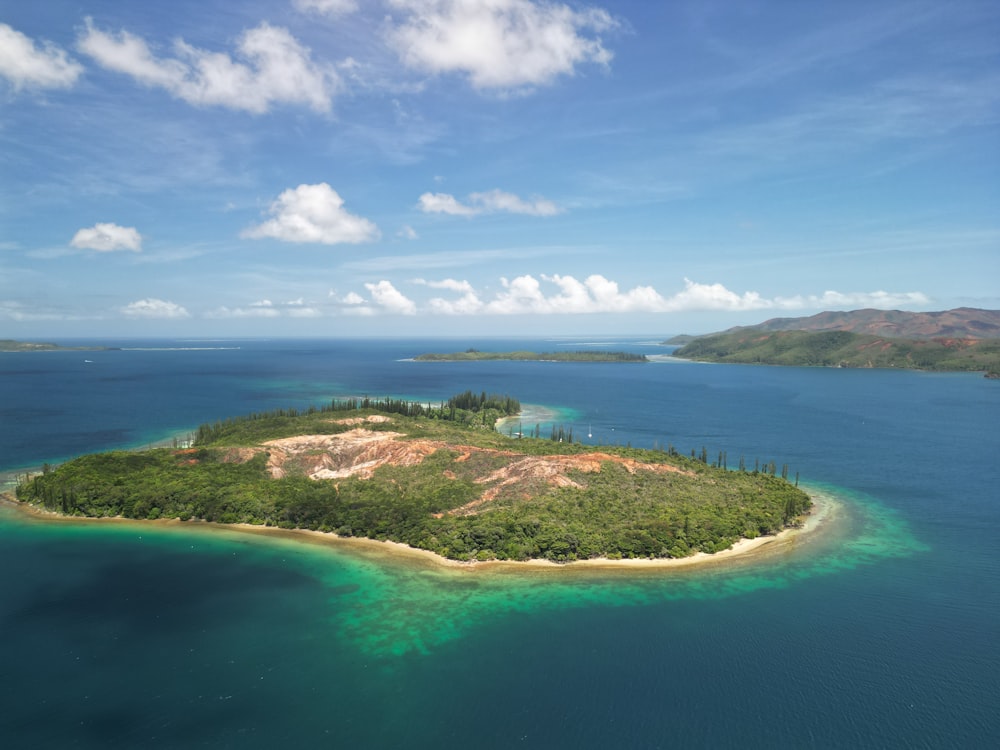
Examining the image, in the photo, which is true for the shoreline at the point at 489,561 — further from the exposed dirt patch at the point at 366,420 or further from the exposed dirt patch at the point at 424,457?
the exposed dirt patch at the point at 366,420

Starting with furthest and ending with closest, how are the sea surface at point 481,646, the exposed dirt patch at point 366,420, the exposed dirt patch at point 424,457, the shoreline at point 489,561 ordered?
the exposed dirt patch at point 366,420
the exposed dirt patch at point 424,457
the shoreline at point 489,561
the sea surface at point 481,646

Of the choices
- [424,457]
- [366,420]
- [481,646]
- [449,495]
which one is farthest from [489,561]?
[366,420]

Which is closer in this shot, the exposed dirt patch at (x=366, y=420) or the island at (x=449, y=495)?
the island at (x=449, y=495)

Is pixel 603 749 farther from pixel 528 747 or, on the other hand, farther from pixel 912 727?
pixel 912 727

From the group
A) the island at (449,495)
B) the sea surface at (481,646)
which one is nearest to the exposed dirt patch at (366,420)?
the island at (449,495)

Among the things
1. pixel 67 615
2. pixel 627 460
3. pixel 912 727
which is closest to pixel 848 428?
pixel 627 460
